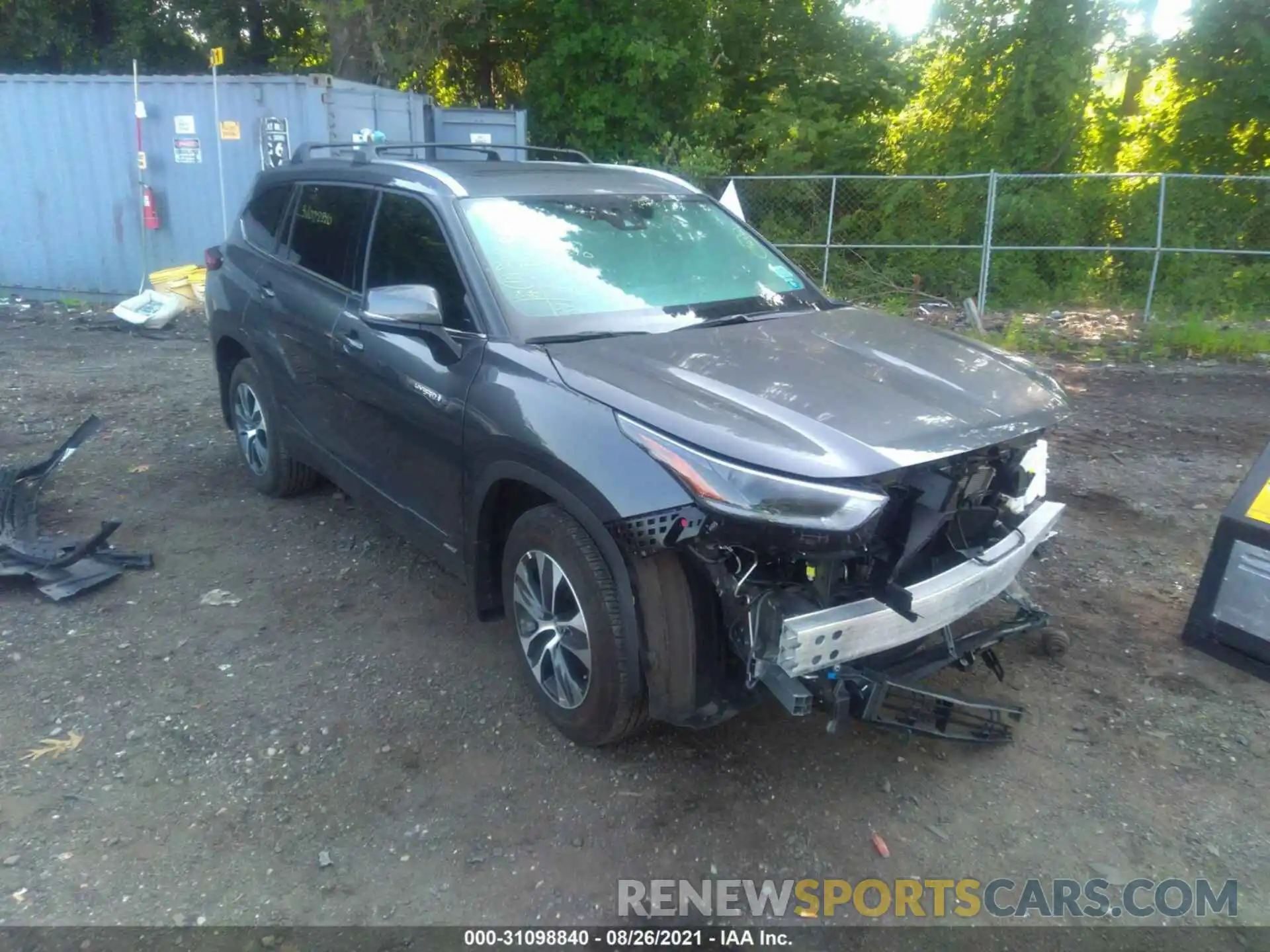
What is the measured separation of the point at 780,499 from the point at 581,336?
121 centimetres

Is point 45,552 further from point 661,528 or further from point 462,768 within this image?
point 661,528

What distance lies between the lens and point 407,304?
11.8ft

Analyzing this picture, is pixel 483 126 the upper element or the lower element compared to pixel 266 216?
upper

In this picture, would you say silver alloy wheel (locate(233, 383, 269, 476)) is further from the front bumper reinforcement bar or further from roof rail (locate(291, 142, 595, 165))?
the front bumper reinforcement bar

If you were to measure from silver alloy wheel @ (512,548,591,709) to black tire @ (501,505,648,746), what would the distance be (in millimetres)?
30

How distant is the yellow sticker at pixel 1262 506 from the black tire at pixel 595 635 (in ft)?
8.19

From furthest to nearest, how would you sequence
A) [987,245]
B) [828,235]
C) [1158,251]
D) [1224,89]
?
[1224,89]
[828,235]
[987,245]
[1158,251]

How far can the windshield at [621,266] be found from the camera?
375 centimetres

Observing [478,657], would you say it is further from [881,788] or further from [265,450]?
[265,450]

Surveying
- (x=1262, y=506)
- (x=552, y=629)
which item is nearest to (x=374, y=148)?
(x=552, y=629)

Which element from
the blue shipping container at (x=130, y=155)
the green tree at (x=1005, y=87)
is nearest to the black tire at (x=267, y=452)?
the blue shipping container at (x=130, y=155)

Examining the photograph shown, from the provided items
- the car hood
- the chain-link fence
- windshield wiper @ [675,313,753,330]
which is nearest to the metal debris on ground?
the car hood

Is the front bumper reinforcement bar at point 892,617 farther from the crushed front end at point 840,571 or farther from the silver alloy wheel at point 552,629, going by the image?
the silver alloy wheel at point 552,629

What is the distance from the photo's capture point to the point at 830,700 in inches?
115
